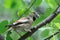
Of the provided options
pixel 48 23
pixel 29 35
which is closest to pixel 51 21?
pixel 48 23

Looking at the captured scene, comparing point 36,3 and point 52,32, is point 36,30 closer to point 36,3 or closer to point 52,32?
point 52,32

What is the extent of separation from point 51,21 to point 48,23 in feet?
0.15

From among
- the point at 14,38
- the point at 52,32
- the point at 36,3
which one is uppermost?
the point at 36,3

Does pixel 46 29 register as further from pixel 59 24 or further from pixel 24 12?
pixel 24 12

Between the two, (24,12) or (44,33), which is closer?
(44,33)

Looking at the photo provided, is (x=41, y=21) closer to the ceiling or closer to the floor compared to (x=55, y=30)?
closer to the ceiling

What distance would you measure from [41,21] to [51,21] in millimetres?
68

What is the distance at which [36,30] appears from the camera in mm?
1678

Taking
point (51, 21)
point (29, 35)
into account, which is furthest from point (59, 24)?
point (29, 35)

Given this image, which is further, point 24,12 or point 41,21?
point 24,12

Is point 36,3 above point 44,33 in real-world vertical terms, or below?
above

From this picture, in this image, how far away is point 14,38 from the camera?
5.50 ft

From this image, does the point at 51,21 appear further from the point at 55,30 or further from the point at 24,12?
the point at 24,12

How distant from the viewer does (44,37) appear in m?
1.65
